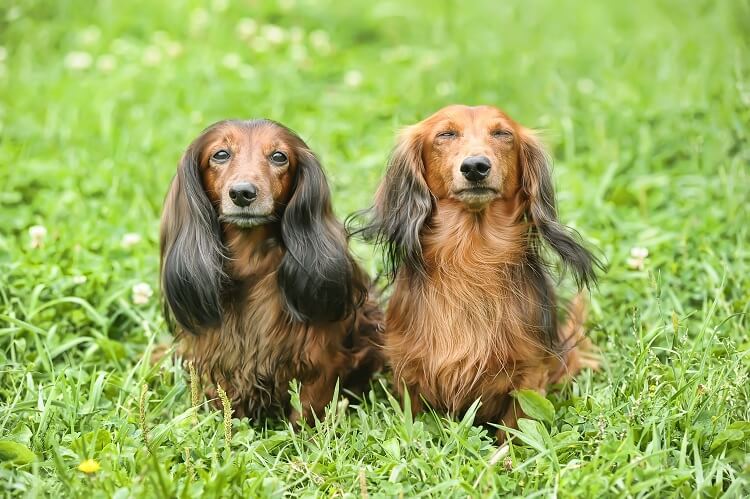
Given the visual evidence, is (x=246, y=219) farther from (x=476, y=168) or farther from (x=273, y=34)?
(x=273, y=34)

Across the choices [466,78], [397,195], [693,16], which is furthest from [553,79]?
[397,195]

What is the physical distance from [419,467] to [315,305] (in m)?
0.80

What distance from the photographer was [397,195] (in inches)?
135

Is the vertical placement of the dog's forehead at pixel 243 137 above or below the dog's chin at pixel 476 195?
above

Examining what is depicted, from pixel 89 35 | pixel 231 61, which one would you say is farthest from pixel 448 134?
pixel 89 35

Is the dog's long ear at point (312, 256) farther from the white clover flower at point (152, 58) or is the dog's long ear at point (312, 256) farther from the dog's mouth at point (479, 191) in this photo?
the white clover flower at point (152, 58)

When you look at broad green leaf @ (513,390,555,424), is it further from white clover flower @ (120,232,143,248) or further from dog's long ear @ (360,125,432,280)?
white clover flower @ (120,232,143,248)

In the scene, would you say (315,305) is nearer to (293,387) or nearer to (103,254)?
(293,387)

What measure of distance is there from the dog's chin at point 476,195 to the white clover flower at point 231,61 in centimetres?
371

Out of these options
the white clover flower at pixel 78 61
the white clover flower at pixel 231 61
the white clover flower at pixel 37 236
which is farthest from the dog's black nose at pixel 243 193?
the white clover flower at pixel 78 61

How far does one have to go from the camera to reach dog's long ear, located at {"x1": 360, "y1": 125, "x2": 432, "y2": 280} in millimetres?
3348

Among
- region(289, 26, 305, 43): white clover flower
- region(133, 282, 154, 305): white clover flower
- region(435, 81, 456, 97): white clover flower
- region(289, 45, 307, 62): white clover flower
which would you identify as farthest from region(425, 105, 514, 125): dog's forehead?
region(289, 26, 305, 43): white clover flower

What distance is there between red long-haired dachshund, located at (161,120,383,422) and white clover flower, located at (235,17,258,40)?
3809mm

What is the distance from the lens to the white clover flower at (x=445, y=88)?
594 cm
